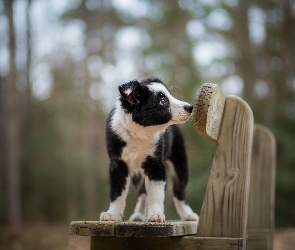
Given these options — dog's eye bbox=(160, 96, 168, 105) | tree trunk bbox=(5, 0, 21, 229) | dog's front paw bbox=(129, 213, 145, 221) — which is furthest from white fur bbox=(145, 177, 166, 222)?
tree trunk bbox=(5, 0, 21, 229)

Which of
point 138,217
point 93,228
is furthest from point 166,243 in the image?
point 138,217

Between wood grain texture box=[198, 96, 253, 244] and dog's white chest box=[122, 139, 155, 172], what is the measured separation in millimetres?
527

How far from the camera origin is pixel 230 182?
329 centimetres

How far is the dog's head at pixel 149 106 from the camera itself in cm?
355

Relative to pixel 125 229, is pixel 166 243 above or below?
below

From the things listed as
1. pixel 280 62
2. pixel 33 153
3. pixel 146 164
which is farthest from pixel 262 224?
pixel 33 153

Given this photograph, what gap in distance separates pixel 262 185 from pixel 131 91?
7.29 feet

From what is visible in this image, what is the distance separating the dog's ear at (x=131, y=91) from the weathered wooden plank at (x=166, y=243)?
992 mm

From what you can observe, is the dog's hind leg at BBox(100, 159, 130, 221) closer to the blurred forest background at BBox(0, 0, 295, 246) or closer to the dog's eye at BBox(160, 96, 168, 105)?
the dog's eye at BBox(160, 96, 168, 105)

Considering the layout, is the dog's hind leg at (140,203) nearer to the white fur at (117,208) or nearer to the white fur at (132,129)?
the white fur at (117,208)

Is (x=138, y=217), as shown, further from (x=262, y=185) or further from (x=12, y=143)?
(x=12, y=143)

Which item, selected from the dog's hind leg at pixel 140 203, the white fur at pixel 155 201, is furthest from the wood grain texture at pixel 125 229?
the dog's hind leg at pixel 140 203

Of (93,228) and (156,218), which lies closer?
(93,228)

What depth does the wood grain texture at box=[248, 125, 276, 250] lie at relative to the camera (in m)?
4.88
